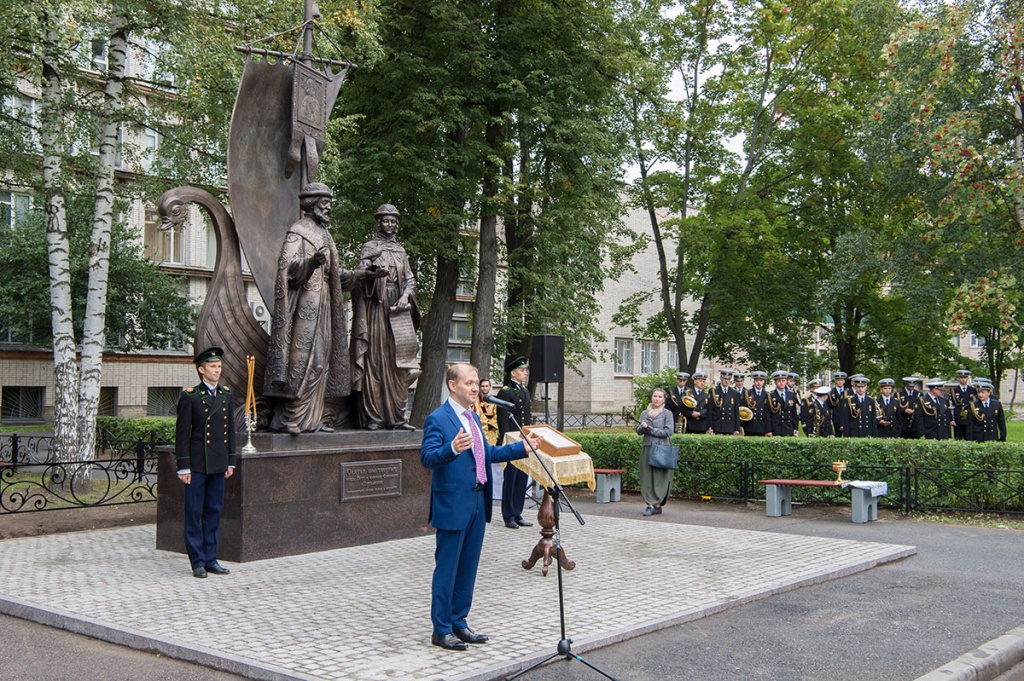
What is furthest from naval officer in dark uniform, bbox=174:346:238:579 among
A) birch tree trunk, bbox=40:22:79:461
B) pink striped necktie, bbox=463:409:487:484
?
birch tree trunk, bbox=40:22:79:461

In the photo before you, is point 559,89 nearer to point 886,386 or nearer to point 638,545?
point 886,386

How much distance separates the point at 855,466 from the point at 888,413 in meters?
5.34

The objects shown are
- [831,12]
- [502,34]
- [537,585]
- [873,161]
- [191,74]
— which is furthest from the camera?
[831,12]

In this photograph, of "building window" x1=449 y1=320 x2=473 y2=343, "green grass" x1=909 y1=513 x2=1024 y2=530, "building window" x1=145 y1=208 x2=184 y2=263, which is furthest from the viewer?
"building window" x1=449 y1=320 x2=473 y2=343

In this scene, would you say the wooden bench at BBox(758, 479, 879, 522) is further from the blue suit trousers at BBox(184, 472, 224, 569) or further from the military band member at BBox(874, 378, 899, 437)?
the blue suit trousers at BBox(184, 472, 224, 569)

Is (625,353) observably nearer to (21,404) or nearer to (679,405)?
(21,404)

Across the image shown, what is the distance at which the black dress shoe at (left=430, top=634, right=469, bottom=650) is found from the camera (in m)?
6.34

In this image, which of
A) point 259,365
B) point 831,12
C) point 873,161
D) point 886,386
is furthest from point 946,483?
point 831,12

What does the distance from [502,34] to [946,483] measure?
13989mm

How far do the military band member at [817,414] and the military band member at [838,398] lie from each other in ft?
0.37

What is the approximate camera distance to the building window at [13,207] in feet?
97.0

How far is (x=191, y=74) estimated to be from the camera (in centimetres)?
1622

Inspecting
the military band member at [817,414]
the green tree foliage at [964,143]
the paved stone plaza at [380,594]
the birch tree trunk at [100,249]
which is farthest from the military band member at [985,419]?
the birch tree trunk at [100,249]

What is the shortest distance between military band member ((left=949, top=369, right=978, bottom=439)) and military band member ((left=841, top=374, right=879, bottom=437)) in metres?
1.71
